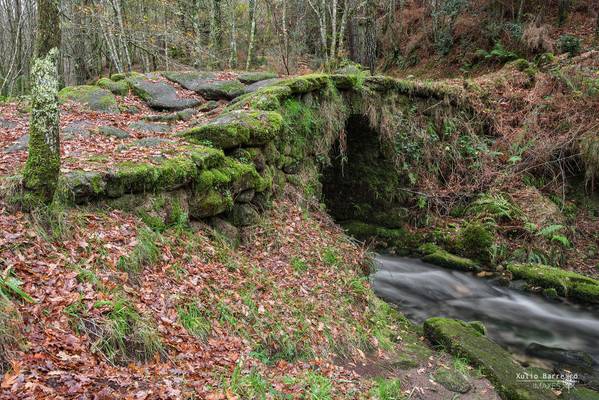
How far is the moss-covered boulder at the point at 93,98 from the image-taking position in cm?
927

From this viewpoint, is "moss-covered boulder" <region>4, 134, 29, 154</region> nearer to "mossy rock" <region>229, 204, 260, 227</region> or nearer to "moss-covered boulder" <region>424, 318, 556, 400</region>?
"mossy rock" <region>229, 204, 260, 227</region>

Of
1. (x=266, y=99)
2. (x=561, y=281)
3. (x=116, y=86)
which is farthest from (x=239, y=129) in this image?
(x=561, y=281)

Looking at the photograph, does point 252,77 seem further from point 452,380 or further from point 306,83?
point 452,380

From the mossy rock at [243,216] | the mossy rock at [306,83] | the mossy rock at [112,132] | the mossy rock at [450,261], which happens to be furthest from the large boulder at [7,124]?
the mossy rock at [450,261]

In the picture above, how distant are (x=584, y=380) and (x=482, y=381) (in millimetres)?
2146

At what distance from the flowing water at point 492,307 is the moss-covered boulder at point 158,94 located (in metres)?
5.84

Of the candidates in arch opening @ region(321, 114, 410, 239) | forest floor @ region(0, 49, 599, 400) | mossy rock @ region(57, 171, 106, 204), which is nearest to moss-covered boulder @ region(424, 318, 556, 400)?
forest floor @ region(0, 49, 599, 400)

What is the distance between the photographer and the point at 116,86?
10.5 m

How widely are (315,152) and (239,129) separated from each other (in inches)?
132

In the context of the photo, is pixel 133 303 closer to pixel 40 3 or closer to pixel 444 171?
pixel 40 3

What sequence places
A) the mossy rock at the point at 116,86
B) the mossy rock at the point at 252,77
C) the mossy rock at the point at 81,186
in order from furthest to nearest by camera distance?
the mossy rock at the point at 252,77 < the mossy rock at the point at 116,86 < the mossy rock at the point at 81,186

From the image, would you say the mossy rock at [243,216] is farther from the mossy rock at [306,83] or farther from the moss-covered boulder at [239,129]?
the mossy rock at [306,83]

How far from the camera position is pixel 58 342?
3650 mm

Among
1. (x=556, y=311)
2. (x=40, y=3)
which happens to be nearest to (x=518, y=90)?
(x=556, y=311)
